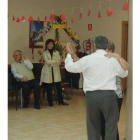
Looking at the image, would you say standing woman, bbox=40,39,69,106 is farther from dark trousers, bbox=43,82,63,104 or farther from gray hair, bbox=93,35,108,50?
gray hair, bbox=93,35,108,50

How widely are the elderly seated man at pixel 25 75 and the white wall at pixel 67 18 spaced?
168 cm

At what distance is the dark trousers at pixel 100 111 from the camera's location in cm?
445

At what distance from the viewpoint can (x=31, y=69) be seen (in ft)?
30.8

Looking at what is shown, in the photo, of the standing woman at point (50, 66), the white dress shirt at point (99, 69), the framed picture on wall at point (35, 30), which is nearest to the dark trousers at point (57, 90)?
the standing woman at point (50, 66)

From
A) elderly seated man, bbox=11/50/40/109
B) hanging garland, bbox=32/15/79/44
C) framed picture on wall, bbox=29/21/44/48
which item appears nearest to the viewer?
elderly seated man, bbox=11/50/40/109

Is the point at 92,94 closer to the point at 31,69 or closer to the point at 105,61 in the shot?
the point at 105,61

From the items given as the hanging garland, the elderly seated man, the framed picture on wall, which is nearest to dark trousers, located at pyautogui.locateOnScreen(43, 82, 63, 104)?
the elderly seated man

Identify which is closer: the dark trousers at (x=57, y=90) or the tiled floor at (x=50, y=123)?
the tiled floor at (x=50, y=123)

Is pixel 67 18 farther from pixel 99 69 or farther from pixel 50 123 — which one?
pixel 99 69

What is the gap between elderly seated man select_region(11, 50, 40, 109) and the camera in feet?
30.1

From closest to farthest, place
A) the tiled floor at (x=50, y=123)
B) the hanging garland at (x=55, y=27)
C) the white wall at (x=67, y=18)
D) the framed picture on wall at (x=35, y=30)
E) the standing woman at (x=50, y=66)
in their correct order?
the tiled floor at (x=50, y=123) → the standing woman at (x=50, y=66) → the hanging garland at (x=55, y=27) → the white wall at (x=67, y=18) → the framed picture on wall at (x=35, y=30)

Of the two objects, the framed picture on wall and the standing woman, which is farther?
the framed picture on wall

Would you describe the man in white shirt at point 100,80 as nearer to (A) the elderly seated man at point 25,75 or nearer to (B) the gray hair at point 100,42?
(B) the gray hair at point 100,42
